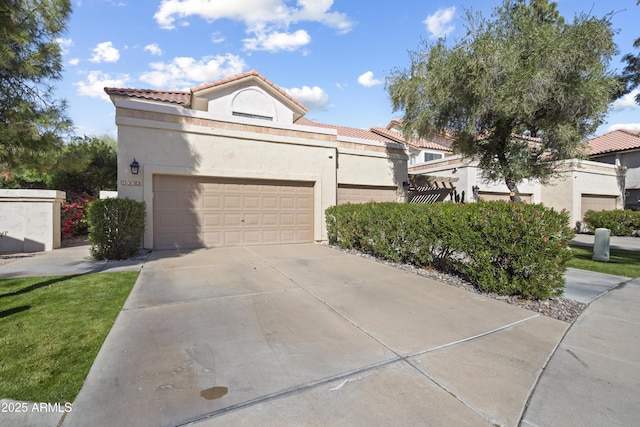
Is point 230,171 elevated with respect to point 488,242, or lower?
elevated

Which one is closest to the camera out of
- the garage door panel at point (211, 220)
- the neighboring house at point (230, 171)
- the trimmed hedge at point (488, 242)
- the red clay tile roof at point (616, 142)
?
the trimmed hedge at point (488, 242)

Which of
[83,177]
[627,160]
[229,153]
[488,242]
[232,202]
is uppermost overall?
[627,160]

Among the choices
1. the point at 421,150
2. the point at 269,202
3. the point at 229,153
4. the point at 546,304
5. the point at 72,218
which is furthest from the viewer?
the point at 421,150

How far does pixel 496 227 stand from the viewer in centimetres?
550

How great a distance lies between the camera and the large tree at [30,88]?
349 inches

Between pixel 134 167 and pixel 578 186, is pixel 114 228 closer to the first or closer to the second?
pixel 134 167

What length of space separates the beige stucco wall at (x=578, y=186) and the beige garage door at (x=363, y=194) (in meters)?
11.2

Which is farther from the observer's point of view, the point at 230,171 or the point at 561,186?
the point at 561,186

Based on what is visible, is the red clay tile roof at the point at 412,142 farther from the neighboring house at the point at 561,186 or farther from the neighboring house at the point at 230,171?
the neighboring house at the point at 230,171

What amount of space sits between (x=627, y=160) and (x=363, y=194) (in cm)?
2059

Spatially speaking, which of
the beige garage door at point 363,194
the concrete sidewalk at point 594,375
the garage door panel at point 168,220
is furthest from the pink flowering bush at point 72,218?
the concrete sidewalk at point 594,375

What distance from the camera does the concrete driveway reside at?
239 centimetres

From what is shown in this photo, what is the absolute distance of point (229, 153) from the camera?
10227 millimetres

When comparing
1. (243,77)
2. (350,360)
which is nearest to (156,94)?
(243,77)
